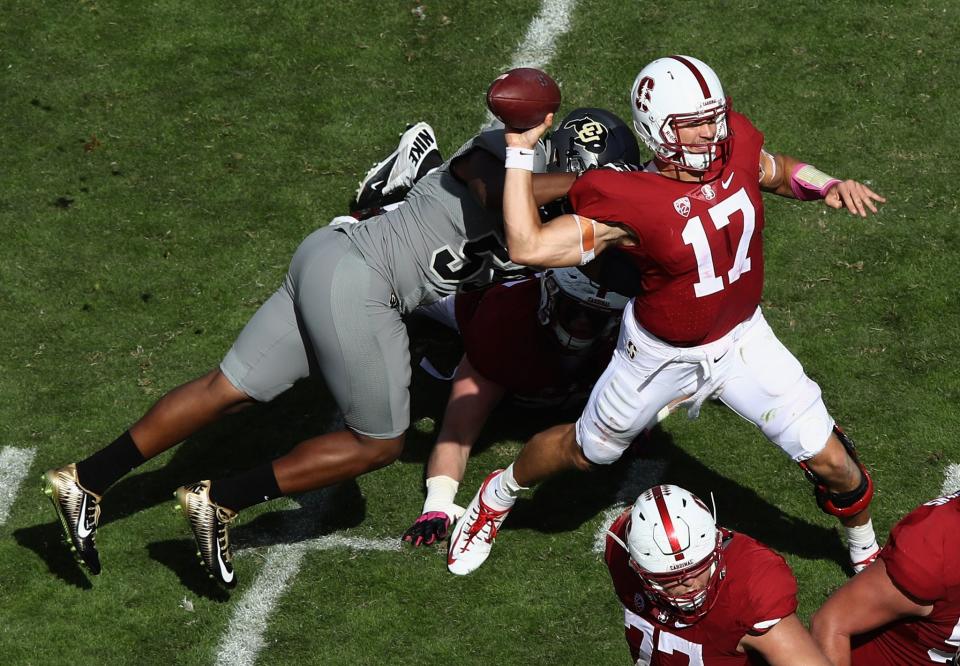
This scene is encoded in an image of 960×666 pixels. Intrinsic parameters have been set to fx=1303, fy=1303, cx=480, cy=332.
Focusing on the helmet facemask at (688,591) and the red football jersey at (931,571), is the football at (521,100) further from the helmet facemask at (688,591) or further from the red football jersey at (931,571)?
the red football jersey at (931,571)

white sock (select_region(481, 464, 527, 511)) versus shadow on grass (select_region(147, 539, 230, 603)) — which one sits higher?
shadow on grass (select_region(147, 539, 230, 603))

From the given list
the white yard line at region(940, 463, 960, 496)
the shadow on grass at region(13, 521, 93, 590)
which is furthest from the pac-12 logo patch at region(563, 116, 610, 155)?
the shadow on grass at region(13, 521, 93, 590)

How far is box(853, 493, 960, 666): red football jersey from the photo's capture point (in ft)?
12.3

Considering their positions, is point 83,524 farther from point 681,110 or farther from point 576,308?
point 681,110

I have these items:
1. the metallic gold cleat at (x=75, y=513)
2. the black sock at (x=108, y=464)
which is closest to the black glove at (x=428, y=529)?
the black sock at (x=108, y=464)

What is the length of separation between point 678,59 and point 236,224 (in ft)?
9.82

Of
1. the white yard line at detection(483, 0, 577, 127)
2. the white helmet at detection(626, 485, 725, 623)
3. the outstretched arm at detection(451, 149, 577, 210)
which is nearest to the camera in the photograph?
the white helmet at detection(626, 485, 725, 623)

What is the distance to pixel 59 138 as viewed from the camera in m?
7.16

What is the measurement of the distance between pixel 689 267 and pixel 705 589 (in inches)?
46.9

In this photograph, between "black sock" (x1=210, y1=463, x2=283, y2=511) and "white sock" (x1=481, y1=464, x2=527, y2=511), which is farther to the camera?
"white sock" (x1=481, y1=464, x2=527, y2=511)

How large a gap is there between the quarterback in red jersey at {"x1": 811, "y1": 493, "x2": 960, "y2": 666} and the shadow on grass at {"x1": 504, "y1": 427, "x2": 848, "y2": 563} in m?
1.22

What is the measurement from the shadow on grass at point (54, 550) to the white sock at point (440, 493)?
141 centimetres

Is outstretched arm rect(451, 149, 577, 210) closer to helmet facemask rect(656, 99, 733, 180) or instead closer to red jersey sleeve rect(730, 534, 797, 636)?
helmet facemask rect(656, 99, 733, 180)

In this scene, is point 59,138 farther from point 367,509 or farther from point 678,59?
point 678,59
